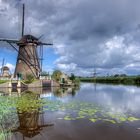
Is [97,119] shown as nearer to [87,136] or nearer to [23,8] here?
[87,136]

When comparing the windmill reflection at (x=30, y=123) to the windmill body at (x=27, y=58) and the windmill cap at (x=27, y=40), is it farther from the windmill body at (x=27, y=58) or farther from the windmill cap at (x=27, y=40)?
the windmill cap at (x=27, y=40)

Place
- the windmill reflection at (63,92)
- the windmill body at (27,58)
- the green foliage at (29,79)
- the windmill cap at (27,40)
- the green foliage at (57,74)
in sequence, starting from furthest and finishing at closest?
the green foliage at (57,74), the windmill cap at (27,40), the windmill body at (27,58), the green foliage at (29,79), the windmill reflection at (63,92)

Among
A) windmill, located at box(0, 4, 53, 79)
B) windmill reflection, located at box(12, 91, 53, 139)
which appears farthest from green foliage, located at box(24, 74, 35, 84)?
windmill reflection, located at box(12, 91, 53, 139)

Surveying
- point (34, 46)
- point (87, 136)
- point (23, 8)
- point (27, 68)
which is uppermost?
point (23, 8)

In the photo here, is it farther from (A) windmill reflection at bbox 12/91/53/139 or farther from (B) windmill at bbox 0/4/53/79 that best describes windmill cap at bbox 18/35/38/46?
(A) windmill reflection at bbox 12/91/53/139

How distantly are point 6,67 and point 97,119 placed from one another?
49.5 meters

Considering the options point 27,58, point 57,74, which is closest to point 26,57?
point 27,58

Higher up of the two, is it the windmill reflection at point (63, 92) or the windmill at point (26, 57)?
the windmill at point (26, 57)

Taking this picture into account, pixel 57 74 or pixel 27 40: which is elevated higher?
pixel 27 40

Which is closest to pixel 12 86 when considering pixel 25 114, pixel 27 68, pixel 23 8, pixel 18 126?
pixel 27 68

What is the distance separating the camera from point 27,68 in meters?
40.1

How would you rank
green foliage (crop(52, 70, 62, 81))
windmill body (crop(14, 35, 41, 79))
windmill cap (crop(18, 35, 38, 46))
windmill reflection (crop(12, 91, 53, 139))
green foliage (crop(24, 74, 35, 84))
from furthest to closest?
green foliage (crop(52, 70, 62, 81)), windmill cap (crop(18, 35, 38, 46)), windmill body (crop(14, 35, 41, 79)), green foliage (crop(24, 74, 35, 84)), windmill reflection (crop(12, 91, 53, 139))

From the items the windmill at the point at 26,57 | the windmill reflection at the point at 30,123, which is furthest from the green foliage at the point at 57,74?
the windmill reflection at the point at 30,123

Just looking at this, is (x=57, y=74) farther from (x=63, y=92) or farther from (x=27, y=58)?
(x=63, y=92)
